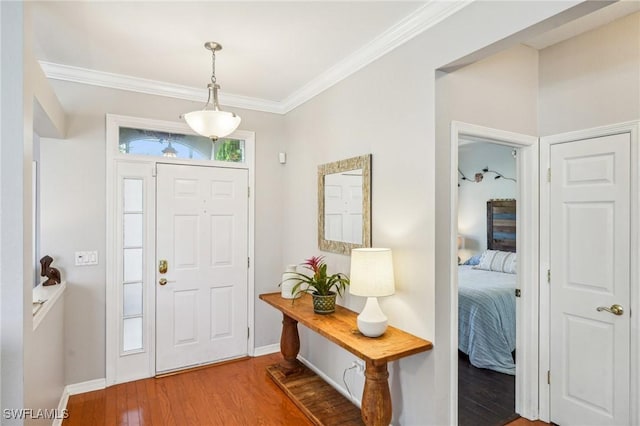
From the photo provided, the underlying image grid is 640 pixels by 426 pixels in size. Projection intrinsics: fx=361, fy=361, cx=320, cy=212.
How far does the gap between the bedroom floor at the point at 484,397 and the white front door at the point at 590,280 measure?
1.10 feet

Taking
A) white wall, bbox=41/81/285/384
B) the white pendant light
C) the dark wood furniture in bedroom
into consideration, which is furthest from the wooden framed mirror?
the dark wood furniture in bedroom

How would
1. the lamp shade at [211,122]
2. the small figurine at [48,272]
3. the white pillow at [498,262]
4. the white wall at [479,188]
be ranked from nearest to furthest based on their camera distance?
the lamp shade at [211,122]
the small figurine at [48,272]
the white pillow at [498,262]
the white wall at [479,188]

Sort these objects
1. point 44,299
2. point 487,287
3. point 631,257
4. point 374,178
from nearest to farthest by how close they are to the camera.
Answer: point 631,257
point 44,299
point 374,178
point 487,287

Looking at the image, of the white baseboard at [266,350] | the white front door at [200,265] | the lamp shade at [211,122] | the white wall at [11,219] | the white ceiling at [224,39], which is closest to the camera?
the white wall at [11,219]

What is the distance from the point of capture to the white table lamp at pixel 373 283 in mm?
2150

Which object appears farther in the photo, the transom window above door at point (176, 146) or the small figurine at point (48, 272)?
the transom window above door at point (176, 146)

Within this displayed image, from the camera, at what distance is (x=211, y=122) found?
2.43 meters

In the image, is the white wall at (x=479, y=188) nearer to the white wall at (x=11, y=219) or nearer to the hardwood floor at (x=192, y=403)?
the hardwood floor at (x=192, y=403)

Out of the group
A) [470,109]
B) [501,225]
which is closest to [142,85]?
[470,109]

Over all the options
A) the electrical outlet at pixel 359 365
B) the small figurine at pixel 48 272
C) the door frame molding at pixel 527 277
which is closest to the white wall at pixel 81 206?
the small figurine at pixel 48 272

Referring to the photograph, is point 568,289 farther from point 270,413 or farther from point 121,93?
point 121,93

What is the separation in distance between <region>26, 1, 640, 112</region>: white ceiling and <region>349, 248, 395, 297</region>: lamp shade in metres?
1.38

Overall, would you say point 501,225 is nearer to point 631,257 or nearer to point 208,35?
point 631,257

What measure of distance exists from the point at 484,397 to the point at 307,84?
3.03 metres
